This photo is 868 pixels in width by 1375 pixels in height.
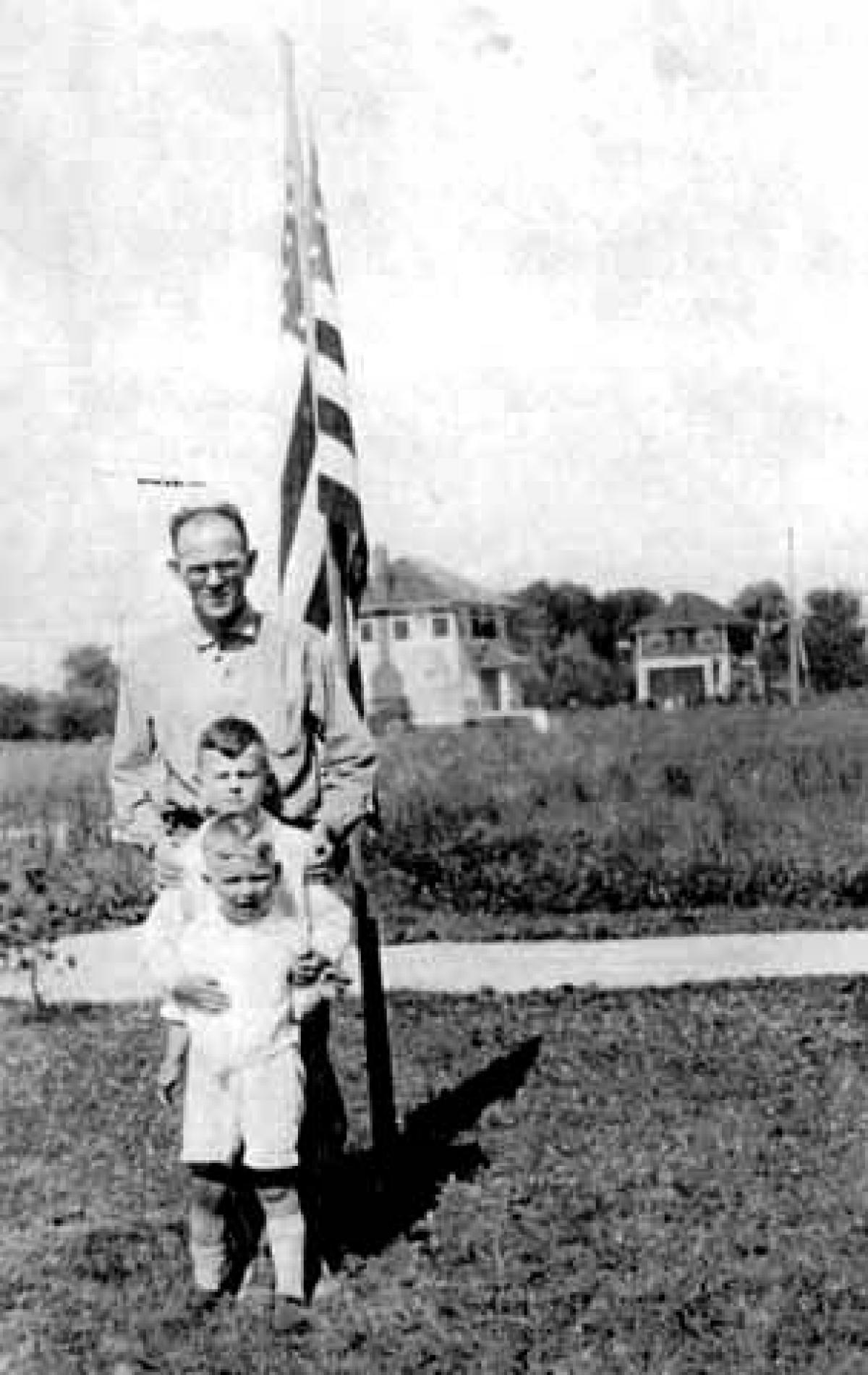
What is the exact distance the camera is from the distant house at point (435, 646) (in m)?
70.3

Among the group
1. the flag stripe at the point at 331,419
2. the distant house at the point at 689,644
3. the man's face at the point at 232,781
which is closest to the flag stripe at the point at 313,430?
the flag stripe at the point at 331,419

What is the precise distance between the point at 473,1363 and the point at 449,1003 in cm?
473

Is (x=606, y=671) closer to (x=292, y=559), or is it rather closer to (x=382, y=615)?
(x=382, y=615)

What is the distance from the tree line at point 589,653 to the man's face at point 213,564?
10785 millimetres

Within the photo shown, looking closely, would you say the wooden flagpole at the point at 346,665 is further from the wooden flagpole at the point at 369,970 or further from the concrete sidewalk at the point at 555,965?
the concrete sidewalk at the point at 555,965

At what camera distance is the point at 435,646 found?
7381cm

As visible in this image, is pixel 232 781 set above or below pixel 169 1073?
above

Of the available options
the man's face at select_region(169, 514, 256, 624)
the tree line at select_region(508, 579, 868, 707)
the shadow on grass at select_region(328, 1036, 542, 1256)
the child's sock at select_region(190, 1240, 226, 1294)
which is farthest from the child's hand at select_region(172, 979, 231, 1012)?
the tree line at select_region(508, 579, 868, 707)

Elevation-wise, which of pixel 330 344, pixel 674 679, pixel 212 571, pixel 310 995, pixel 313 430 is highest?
pixel 674 679

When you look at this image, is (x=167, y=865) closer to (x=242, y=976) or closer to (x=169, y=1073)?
(x=242, y=976)

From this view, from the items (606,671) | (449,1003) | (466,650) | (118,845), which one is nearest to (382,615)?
(466,650)

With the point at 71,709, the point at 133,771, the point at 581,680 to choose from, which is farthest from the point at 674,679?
the point at 133,771

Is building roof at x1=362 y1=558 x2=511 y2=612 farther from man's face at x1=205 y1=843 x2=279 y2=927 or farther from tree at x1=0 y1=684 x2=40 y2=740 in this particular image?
man's face at x1=205 y1=843 x2=279 y2=927

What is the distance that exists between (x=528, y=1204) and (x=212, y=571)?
2.37m
